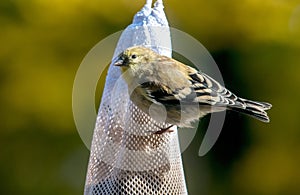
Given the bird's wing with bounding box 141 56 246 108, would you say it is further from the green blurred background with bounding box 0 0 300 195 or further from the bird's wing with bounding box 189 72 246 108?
the green blurred background with bounding box 0 0 300 195

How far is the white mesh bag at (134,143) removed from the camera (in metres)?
4.82

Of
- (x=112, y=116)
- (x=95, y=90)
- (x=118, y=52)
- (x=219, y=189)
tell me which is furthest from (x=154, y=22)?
(x=219, y=189)

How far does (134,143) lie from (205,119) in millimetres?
2813

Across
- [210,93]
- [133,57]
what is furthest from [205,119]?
[133,57]

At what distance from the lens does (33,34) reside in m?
7.43

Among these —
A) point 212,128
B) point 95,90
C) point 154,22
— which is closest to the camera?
point 154,22

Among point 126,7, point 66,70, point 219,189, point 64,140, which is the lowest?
point 219,189

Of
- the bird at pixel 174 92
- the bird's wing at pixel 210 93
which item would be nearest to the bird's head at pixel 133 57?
the bird at pixel 174 92

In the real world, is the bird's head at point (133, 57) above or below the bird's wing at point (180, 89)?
above

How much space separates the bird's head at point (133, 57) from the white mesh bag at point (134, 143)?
16 cm

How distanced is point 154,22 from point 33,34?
2.83m

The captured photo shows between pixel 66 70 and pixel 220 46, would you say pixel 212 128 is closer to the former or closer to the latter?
pixel 220 46

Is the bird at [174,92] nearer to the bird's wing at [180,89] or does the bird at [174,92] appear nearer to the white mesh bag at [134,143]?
the bird's wing at [180,89]

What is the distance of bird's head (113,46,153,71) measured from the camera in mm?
4709
